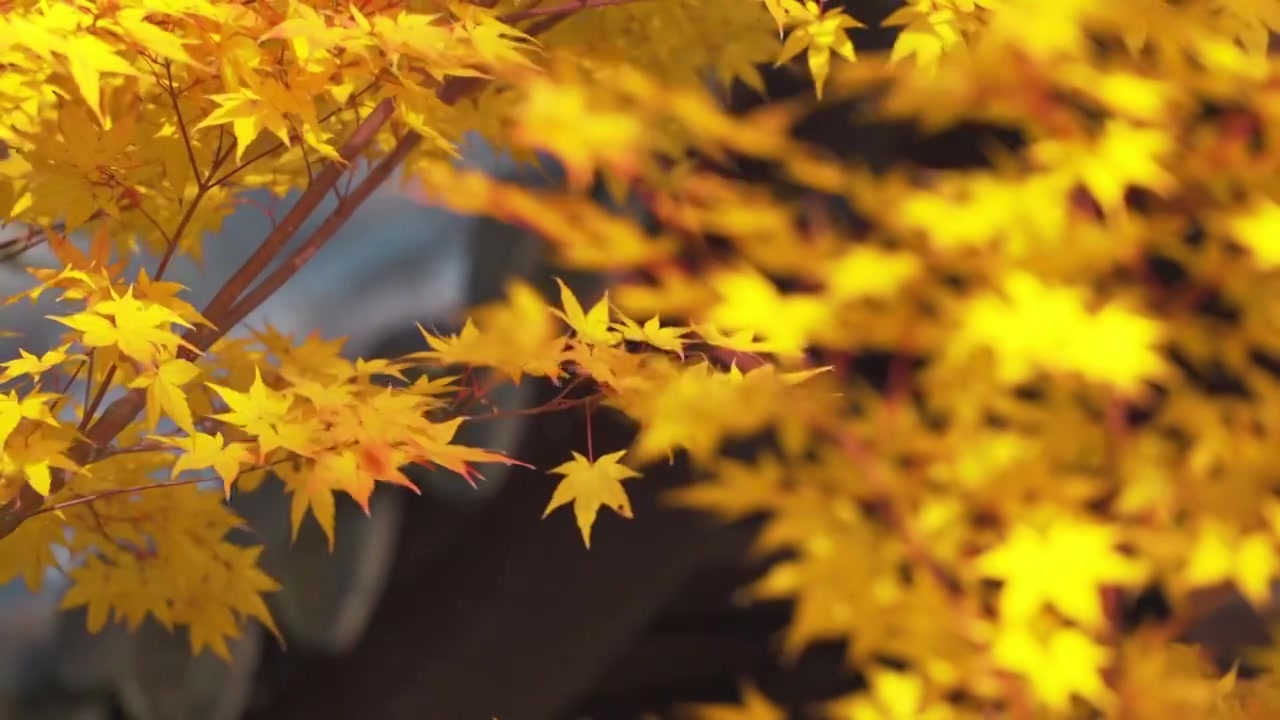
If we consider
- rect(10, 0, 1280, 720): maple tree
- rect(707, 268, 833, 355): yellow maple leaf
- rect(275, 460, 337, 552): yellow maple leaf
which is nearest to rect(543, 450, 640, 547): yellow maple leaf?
rect(10, 0, 1280, 720): maple tree

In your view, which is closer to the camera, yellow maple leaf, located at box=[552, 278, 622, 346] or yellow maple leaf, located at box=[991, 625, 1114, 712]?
yellow maple leaf, located at box=[991, 625, 1114, 712]

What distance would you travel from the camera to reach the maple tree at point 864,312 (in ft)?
3.77

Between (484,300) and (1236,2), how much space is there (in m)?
2.74

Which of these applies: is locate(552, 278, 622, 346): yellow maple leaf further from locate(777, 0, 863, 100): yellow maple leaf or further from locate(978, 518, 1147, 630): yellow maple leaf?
locate(978, 518, 1147, 630): yellow maple leaf

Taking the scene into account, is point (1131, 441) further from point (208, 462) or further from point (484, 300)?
point (484, 300)

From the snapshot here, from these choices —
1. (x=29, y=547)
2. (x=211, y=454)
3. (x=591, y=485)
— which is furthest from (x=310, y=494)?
(x=29, y=547)

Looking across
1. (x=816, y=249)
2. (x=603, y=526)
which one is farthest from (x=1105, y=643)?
(x=603, y=526)

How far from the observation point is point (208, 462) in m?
1.71

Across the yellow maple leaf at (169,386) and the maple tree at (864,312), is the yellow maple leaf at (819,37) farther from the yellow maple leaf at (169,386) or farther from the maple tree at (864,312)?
the yellow maple leaf at (169,386)

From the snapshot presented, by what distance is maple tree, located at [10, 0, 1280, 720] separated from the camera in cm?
115

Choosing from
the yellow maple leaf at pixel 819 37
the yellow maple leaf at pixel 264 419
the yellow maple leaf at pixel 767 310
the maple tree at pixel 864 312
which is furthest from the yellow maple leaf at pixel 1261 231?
the yellow maple leaf at pixel 264 419

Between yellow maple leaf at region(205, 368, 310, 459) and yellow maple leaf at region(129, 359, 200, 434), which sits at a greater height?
yellow maple leaf at region(129, 359, 200, 434)

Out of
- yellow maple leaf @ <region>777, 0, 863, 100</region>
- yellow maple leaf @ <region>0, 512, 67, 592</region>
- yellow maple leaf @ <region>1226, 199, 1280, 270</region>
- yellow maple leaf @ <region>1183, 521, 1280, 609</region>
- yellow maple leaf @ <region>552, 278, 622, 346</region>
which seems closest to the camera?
yellow maple leaf @ <region>1226, 199, 1280, 270</region>

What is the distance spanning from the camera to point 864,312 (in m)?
1.31
